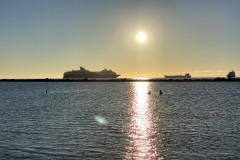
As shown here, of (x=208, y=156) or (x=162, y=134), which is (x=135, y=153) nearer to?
(x=208, y=156)

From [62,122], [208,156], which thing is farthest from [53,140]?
[208,156]

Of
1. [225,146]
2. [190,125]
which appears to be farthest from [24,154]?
[190,125]

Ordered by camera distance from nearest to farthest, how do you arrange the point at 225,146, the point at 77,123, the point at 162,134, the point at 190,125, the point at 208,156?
the point at 208,156
the point at 225,146
the point at 162,134
the point at 190,125
the point at 77,123

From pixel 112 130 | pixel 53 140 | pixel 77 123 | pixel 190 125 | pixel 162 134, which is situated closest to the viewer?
pixel 53 140

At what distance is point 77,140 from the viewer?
736 inches

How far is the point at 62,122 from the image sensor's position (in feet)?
87.9

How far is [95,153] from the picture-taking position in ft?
50.8

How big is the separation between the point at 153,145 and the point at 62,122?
12806 mm

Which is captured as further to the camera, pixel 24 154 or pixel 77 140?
pixel 77 140

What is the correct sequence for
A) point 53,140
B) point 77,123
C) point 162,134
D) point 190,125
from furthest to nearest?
point 77,123 → point 190,125 → point 162,134 → point 53,140

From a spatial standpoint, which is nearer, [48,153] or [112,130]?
[48,153]

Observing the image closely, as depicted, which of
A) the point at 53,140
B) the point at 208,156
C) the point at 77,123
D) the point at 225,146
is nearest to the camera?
the point at 208,156

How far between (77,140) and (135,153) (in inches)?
207

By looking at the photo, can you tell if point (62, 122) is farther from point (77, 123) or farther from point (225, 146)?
point (225, 146)
